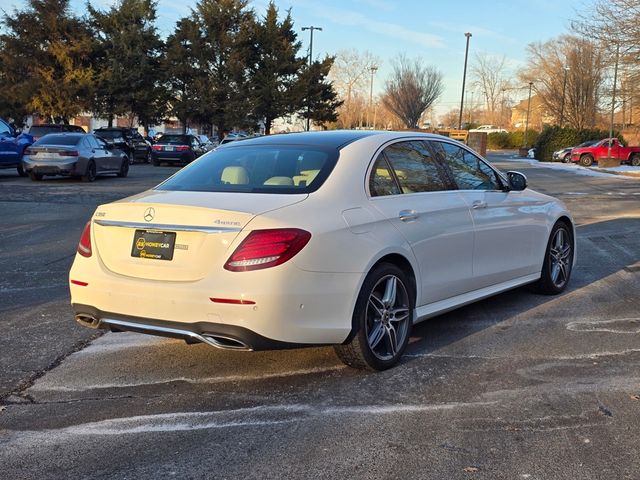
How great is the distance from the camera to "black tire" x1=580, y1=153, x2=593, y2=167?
128ft

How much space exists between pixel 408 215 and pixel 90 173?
1565cm

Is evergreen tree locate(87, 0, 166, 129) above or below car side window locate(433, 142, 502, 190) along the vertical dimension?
above

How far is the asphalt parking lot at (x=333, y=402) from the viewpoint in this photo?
3252mm

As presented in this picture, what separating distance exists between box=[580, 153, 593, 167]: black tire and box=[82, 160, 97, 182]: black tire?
2967 centimetres

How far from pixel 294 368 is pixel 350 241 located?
106cm

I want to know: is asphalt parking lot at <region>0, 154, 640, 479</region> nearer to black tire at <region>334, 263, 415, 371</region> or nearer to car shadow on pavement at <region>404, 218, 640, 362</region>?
car shadow on pavement at <region>404, 218, 640, 362</region>

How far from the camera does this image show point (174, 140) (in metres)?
30.4

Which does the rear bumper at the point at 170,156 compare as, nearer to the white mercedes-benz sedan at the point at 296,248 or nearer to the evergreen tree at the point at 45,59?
the evergreen tree at the point at 45,59

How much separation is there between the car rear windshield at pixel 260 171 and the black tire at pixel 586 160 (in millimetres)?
37603

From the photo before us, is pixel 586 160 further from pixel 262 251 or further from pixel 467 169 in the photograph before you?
pixel 262 251

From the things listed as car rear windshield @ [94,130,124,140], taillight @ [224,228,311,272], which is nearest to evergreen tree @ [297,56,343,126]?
car rear windshield @ [94,130,124,140]

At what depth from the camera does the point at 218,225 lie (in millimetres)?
3916

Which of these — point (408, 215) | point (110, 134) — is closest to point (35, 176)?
point (110, 134)

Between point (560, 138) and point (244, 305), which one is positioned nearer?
point (244, 305)
